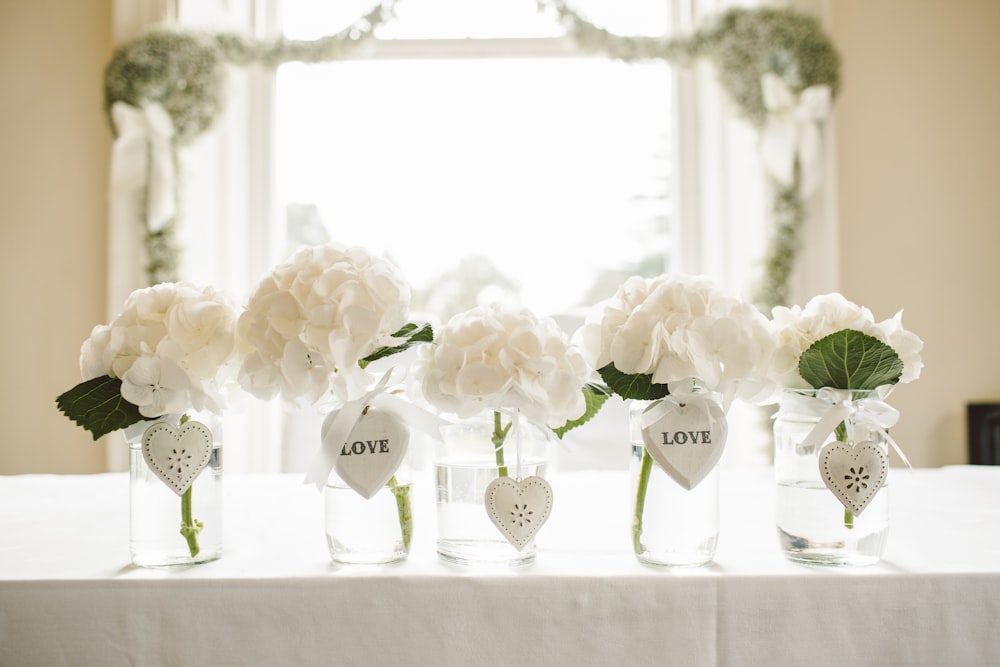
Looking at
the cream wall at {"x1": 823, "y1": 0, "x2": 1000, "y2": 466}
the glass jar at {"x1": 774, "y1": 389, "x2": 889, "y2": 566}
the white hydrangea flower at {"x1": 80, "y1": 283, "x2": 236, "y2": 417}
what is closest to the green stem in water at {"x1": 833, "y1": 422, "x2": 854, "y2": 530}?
the glass jar at {"x1": 774, "y1": 389, "x2": 889, "y2": 566}

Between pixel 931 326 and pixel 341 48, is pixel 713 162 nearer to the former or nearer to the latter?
pixel 931 326

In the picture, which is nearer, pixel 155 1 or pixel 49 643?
pixel 49 643

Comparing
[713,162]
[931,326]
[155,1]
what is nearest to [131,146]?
[155,1]

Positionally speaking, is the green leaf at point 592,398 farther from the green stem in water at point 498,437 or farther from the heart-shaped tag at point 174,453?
the heart-shaped tag at point 174,453

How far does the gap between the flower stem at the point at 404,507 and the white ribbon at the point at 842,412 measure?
406 millimetres

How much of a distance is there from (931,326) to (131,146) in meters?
2.74

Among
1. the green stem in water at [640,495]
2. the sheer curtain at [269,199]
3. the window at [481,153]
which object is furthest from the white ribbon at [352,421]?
the window at [481,153]

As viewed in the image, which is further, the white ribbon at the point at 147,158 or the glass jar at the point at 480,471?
the white ribbon at the point at 147,158

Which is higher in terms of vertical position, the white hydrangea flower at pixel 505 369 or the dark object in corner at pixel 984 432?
the white hydrangea flower at pixel 505 369

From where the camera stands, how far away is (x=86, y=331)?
9.25 ft

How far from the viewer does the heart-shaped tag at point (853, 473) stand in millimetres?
799

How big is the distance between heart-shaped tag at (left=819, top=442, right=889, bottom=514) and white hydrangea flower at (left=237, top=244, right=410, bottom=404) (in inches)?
17.3

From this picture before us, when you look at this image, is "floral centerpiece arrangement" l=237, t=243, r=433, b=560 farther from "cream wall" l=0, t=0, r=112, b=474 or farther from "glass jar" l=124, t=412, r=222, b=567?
"cream wall" l=0, t=0, r=112, b=474

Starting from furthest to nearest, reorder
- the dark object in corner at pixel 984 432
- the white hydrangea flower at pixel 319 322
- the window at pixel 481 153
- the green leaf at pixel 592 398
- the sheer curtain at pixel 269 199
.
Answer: the window at pixel 481 153
the sheer curtain at pixel 269 199
the dark object in corner at pixel 984 432
the green leaf at pixel 592 398
the white hydrangea flower at pixel 319 322
